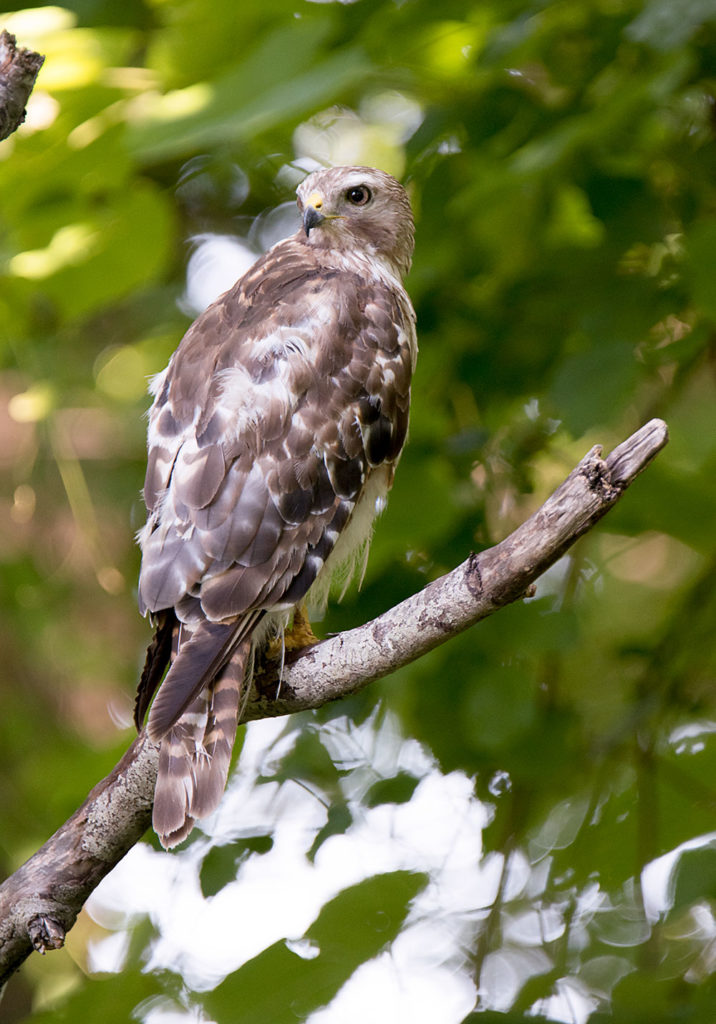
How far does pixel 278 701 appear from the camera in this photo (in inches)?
97.9

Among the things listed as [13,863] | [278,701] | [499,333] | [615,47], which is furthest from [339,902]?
[13,863]

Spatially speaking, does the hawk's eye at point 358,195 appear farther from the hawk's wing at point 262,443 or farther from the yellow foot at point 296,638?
the yellow foot at point 296,638

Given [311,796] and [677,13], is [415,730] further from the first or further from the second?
[677,13]

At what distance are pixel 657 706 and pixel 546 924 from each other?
66 centimetres

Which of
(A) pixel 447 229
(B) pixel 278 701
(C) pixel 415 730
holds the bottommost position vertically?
(C) pixel 415 730

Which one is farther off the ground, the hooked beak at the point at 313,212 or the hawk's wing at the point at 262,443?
the hooked beak at the point at 313,212

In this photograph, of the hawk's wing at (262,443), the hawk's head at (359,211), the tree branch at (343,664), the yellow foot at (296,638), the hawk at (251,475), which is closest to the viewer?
the tree branch at (343,664)

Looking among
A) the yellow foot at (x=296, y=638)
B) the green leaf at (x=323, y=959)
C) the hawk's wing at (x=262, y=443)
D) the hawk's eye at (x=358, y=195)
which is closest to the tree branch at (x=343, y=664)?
the yellow foot at (x=296, y=638)

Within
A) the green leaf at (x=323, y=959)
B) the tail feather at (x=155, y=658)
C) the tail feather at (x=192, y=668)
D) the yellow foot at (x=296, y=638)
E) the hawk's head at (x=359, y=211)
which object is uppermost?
the hawk's head at (x=359, y=211)

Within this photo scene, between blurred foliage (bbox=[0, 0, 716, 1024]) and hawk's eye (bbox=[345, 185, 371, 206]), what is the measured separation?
0.15 m

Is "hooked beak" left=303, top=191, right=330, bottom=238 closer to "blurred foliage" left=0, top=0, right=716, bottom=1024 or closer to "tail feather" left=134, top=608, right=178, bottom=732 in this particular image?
"blurred foliage" left=0, top=0, right=716, bottom=1024

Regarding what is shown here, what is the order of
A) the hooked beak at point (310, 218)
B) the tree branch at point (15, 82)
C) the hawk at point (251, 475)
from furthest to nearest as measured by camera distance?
1. the hooked beak at point (310, 218)
2. the hawk at point (251, 475)
3. the tree branch at point (15, 82)

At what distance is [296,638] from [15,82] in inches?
53.9

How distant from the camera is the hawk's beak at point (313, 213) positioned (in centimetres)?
329
